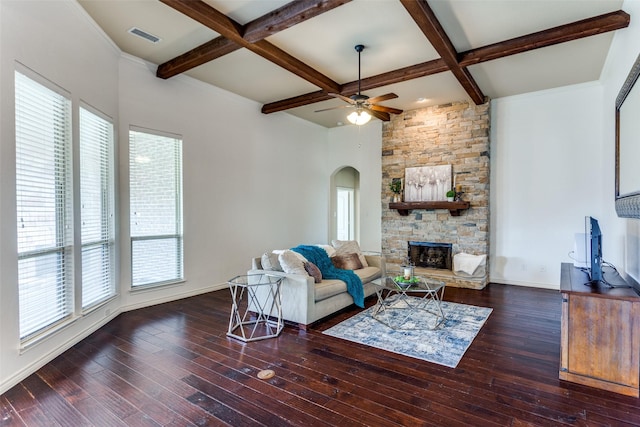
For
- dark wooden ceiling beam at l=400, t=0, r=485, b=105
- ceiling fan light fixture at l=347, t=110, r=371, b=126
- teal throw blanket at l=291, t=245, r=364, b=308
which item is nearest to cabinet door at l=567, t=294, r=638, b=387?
teal throw blanket at l=291, t=245, r=364, b=308

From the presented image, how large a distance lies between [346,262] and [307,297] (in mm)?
1368

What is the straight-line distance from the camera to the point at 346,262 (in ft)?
16.6

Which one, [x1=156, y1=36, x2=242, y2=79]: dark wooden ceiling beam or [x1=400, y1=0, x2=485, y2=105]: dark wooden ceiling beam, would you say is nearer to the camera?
[x1=400, y1=0, x2=485, y2=105]: dark wooden ceiling beam

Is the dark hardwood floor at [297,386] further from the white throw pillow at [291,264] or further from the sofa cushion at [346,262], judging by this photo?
the sofa cushion at [346,262]

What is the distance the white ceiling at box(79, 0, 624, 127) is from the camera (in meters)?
3.35

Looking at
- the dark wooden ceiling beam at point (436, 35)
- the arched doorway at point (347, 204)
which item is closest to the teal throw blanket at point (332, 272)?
the dark wooden ceiling beam at point (436, 35)

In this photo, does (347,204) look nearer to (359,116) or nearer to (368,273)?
(368,273)

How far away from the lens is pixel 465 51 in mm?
4254

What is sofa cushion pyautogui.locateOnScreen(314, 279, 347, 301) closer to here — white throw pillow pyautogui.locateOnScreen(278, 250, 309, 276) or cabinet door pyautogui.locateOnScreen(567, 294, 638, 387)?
white throw pillow pyautogui.locateOnScreen(278, 250, 309, 276)

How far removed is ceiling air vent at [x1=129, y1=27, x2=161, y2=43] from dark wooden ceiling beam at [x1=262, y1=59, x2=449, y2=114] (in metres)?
2.52

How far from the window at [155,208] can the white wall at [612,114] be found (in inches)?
218

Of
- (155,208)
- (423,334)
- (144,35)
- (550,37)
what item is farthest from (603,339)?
(144,35)

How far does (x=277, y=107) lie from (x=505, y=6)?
399 centimetres

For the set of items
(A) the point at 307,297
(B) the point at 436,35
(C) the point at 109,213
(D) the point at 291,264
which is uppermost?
(B) the point at 436,35
